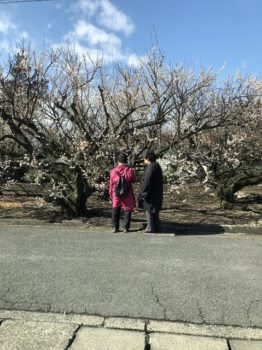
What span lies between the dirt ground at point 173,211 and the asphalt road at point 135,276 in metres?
1.48

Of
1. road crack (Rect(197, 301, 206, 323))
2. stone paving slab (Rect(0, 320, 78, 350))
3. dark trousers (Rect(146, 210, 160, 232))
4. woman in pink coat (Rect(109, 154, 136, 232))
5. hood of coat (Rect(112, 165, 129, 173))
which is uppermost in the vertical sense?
hood of coat (Rect(112, 165, 129, 173))

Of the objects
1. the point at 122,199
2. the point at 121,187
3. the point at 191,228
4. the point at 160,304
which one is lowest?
the point at 160,304

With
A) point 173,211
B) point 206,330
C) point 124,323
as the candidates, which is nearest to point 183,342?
point 206,330

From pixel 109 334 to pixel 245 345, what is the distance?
1220 mm

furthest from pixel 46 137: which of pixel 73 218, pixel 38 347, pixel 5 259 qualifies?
pixel 38 347

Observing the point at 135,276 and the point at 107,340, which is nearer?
the point at 107,340

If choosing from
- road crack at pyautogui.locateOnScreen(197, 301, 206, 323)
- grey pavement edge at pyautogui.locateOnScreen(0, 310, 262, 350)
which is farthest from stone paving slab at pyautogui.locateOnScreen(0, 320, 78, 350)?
road crack at pyautogui.locateOnScreen(197, 301, 206, 323)

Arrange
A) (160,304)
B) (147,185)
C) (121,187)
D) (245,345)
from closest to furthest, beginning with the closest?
(245,345) < (160,304) < (147,185) < (121,187)

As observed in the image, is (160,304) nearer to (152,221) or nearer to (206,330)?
(206,330)

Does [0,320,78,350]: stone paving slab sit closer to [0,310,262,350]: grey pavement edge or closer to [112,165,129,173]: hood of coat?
[0,310,262,350]: grey pavement edge

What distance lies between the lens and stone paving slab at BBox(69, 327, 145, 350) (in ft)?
12.8

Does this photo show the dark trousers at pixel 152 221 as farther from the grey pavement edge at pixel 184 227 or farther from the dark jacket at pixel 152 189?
the grey pavement edge at pixel 184 227

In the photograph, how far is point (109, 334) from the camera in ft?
13.7

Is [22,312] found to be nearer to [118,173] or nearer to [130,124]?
[118,173]
